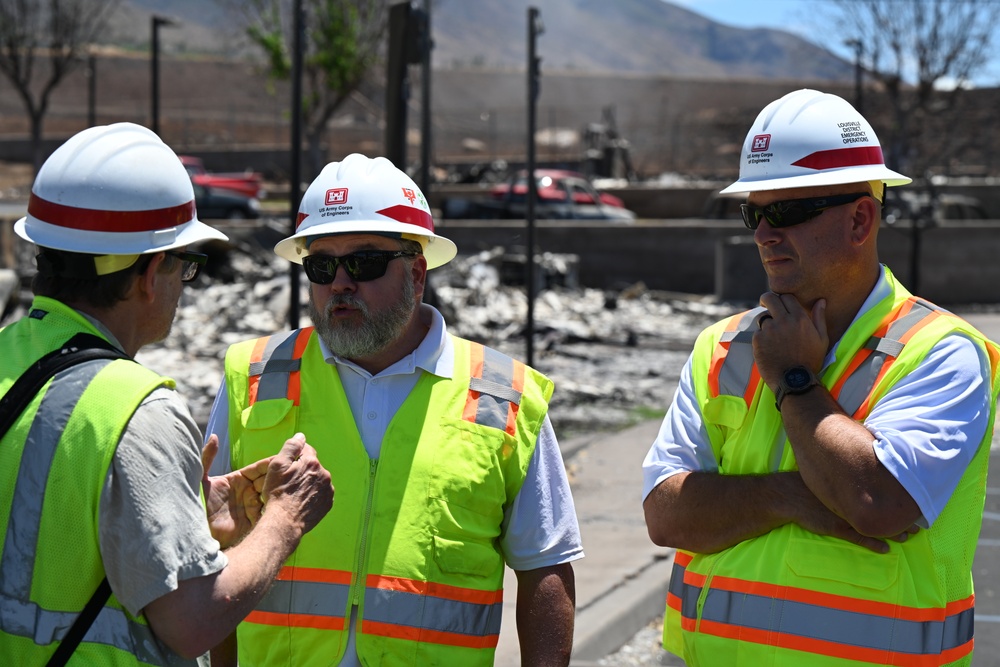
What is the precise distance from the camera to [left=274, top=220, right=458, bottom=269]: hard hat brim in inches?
127

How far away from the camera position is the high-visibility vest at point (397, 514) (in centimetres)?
292

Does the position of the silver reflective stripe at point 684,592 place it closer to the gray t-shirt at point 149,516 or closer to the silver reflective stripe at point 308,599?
the silver reflective stripe at point 308,599

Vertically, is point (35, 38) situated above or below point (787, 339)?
above

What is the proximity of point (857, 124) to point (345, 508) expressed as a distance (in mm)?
1656

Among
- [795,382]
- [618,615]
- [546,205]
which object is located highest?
[795,382]

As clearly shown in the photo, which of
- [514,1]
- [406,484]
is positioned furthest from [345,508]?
[514,1]

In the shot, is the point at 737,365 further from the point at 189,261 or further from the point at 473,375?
the point at 189,261

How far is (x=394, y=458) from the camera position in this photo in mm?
3018

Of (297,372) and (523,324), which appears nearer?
(297,372)

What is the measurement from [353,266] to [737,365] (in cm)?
110

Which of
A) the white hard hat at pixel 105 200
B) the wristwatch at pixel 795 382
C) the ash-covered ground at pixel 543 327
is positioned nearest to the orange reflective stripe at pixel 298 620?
the white hard hat at pixel 105 200

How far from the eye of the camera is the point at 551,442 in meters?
3.20

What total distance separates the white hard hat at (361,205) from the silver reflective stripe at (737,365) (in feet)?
3.10

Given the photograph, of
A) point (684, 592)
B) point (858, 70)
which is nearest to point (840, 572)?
point (684, 592)
